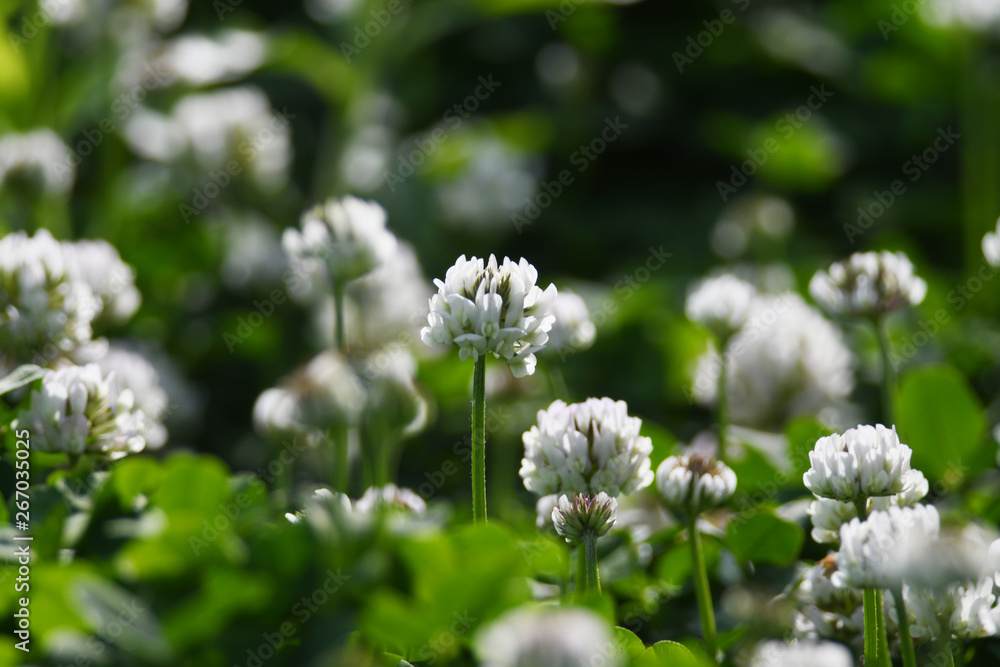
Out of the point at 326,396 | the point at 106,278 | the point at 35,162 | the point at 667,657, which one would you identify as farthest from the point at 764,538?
the point at 35,162

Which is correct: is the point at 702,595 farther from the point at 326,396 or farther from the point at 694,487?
the point at 326,396

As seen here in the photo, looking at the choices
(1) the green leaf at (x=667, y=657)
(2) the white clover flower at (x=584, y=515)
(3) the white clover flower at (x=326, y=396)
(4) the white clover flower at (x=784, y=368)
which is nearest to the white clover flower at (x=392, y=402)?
(3) the white clover flower at (x=326, y=396)

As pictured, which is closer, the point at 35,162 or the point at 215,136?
the point at 35,162

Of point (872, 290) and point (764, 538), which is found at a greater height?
point (872, 290)

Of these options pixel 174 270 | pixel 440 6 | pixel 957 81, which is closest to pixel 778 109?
pixel 957 81

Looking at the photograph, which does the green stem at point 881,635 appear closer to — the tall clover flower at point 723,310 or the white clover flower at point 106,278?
the tall clover flower at point 723,310

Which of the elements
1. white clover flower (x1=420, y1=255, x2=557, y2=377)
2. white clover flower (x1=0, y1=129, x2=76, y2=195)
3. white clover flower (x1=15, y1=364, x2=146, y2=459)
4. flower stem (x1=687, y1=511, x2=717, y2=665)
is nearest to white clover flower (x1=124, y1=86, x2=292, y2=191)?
white clover flower (x1=0, y1=129, x2=76, y2=195)

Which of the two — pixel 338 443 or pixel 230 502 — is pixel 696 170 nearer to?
pixel 338 443
